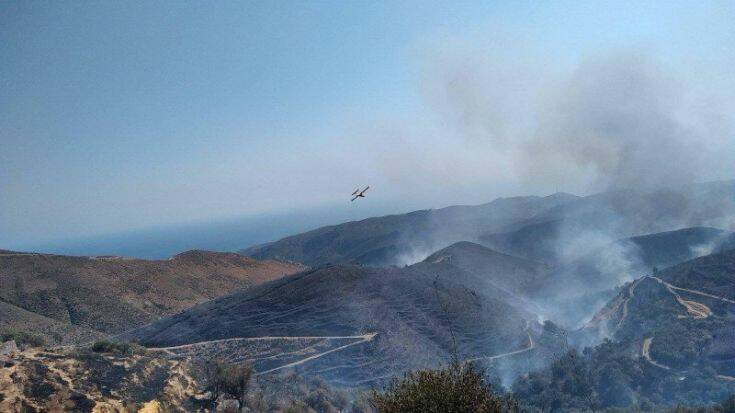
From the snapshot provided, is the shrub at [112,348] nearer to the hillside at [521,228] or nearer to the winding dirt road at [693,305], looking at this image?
the winding dirt road at [693,305]

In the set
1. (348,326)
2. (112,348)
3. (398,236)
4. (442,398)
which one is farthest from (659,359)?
(398,236)

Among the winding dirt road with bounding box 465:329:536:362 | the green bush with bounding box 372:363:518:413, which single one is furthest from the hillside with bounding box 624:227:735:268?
the green bush with bounding box 372:363:518:413

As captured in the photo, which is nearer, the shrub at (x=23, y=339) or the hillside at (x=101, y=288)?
the shrub at (x=23, y=339)

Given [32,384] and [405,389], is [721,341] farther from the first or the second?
[32,384]

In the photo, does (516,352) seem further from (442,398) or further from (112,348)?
(442,398)

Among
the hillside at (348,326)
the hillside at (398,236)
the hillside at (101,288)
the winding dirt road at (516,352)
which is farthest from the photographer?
the hillside at (398,236)

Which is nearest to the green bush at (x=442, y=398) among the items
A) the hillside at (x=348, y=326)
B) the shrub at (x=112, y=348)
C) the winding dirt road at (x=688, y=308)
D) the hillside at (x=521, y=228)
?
the shrub at (x=112, y=348)
